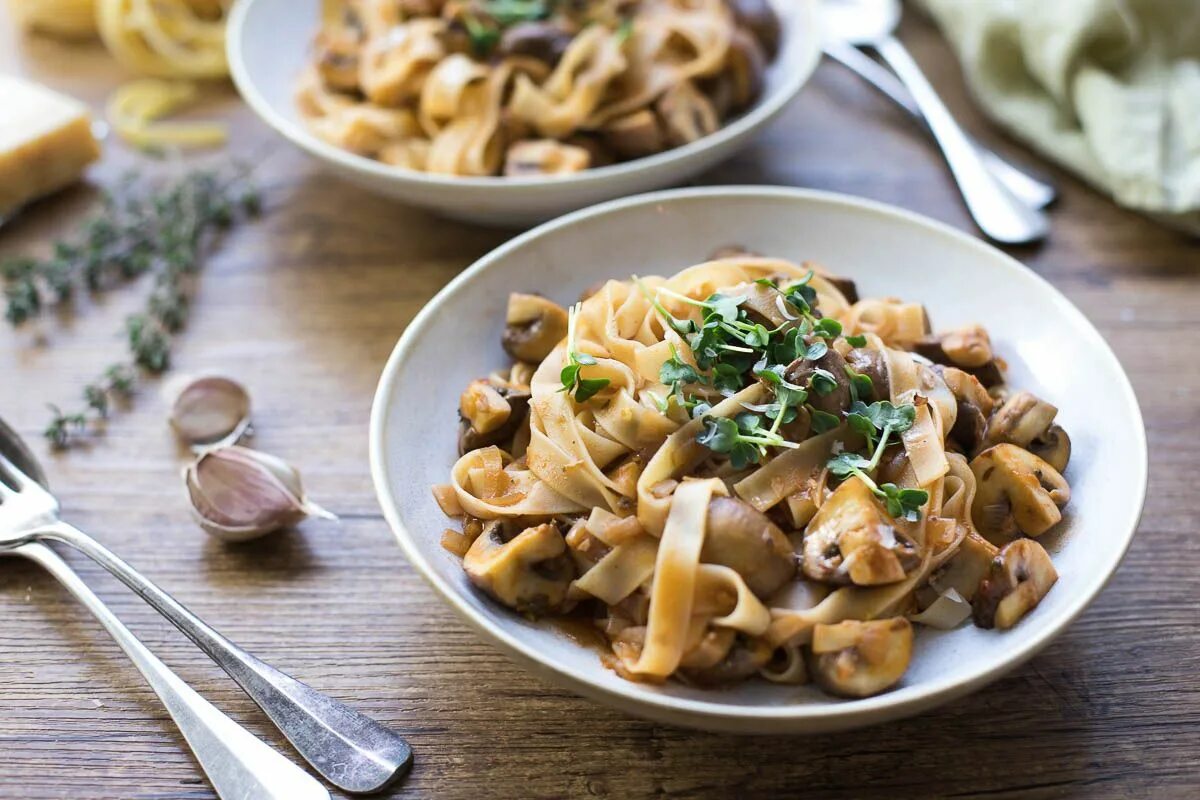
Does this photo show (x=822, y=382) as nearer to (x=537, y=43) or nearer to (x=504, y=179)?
(x=504, y=179)

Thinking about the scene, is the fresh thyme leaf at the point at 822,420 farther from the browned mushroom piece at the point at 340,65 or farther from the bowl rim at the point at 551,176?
the browned mushroom piece at the point at 340,65

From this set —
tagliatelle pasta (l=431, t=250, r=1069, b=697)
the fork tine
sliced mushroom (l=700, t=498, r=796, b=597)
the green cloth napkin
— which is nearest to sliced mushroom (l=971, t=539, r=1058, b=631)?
tagliatelle pasta (l=431, t=250, r=1069, b=697)

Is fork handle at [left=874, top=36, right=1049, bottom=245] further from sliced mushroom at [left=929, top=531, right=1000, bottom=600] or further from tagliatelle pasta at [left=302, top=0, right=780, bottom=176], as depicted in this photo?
sliced mushroom at [left=929, top=531, right=1000, bottom=600]

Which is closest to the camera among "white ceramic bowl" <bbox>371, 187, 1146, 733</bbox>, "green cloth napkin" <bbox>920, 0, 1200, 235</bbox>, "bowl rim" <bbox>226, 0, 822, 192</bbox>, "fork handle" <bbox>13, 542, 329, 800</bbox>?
"white ceramic bowl" <bbox>371, 187, 1146, 733</bbox>

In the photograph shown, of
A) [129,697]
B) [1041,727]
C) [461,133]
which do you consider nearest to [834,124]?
[461,133]

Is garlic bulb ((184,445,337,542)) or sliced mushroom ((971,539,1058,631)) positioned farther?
garlic bulb ((184,445,337,542))

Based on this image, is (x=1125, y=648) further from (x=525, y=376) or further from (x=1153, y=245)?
(x=1153, y=245)
